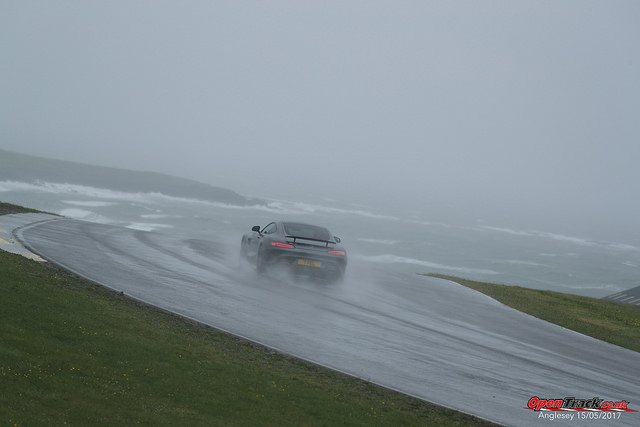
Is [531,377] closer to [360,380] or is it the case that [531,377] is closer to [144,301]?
[360,380]

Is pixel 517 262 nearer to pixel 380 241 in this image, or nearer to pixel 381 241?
pixel 381 241

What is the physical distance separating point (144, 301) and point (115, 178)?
116m

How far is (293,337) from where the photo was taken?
10703mm

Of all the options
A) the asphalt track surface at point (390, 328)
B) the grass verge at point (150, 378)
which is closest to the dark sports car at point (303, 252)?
the asphalt track surface at point (390, 328)

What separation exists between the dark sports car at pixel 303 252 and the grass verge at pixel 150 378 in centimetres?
540

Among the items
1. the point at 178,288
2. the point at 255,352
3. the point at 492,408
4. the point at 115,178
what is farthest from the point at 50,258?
the point at 115,178

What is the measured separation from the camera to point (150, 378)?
708 cm

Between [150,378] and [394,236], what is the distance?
8229 cm

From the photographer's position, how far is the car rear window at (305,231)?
53.6 feet

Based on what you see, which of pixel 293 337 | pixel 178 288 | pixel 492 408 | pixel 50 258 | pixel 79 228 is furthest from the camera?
pixel 79 228

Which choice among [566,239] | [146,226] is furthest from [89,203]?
[566,239]

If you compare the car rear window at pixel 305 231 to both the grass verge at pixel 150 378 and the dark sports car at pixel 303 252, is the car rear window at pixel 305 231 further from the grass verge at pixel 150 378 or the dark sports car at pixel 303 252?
the grass verge at pixel 150 378

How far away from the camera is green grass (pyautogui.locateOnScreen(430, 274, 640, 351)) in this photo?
16.0 meters

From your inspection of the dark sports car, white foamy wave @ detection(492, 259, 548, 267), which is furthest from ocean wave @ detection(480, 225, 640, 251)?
the dark sports car
